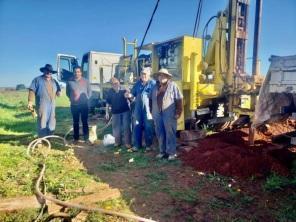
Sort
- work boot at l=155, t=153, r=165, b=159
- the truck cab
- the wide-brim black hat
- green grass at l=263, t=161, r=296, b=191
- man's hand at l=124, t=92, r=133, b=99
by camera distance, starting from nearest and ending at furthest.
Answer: green grass at l=263, t=161, r=296, b=191, work boot at l=155, t=153, r=165, b=159, man's hand at l=124, t=92, r=133, b=99, the wide-brim black hat, the truck cab

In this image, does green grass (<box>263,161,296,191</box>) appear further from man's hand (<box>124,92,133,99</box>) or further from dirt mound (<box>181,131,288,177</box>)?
man's hand (<box>124,92,133,99</box>)

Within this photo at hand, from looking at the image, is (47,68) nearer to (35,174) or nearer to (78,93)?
(78,93)

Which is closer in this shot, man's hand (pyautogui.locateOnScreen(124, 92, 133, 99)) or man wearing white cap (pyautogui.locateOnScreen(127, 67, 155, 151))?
man wearing white cap (pyautogui.locateOnScreen(127, 67, 155, 151))

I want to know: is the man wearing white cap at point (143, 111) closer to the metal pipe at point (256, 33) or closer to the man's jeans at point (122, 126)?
the man's jeans at point (122, 126)

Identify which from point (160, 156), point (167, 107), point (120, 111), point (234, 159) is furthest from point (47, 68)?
point (234, 159)

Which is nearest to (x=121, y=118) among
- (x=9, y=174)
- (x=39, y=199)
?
(x=9, y=174)

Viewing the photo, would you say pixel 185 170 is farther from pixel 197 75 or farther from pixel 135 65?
pixel 135 65

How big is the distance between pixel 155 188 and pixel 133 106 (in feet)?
10.1

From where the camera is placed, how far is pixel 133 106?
24.1ft

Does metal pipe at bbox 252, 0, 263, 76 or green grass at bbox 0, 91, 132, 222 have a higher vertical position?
metal pipe at bbox 252, 0, 263, 76

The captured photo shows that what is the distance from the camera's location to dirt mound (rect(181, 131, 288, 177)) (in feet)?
16.8

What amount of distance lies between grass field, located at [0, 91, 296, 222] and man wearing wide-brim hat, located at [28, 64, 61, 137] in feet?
3.63

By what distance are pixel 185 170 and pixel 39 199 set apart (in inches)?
105

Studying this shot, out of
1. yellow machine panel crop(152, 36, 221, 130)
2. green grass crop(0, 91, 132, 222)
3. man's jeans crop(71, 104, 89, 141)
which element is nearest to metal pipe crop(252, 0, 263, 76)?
yellow machine panel crop(152, 36, 221, 130)
